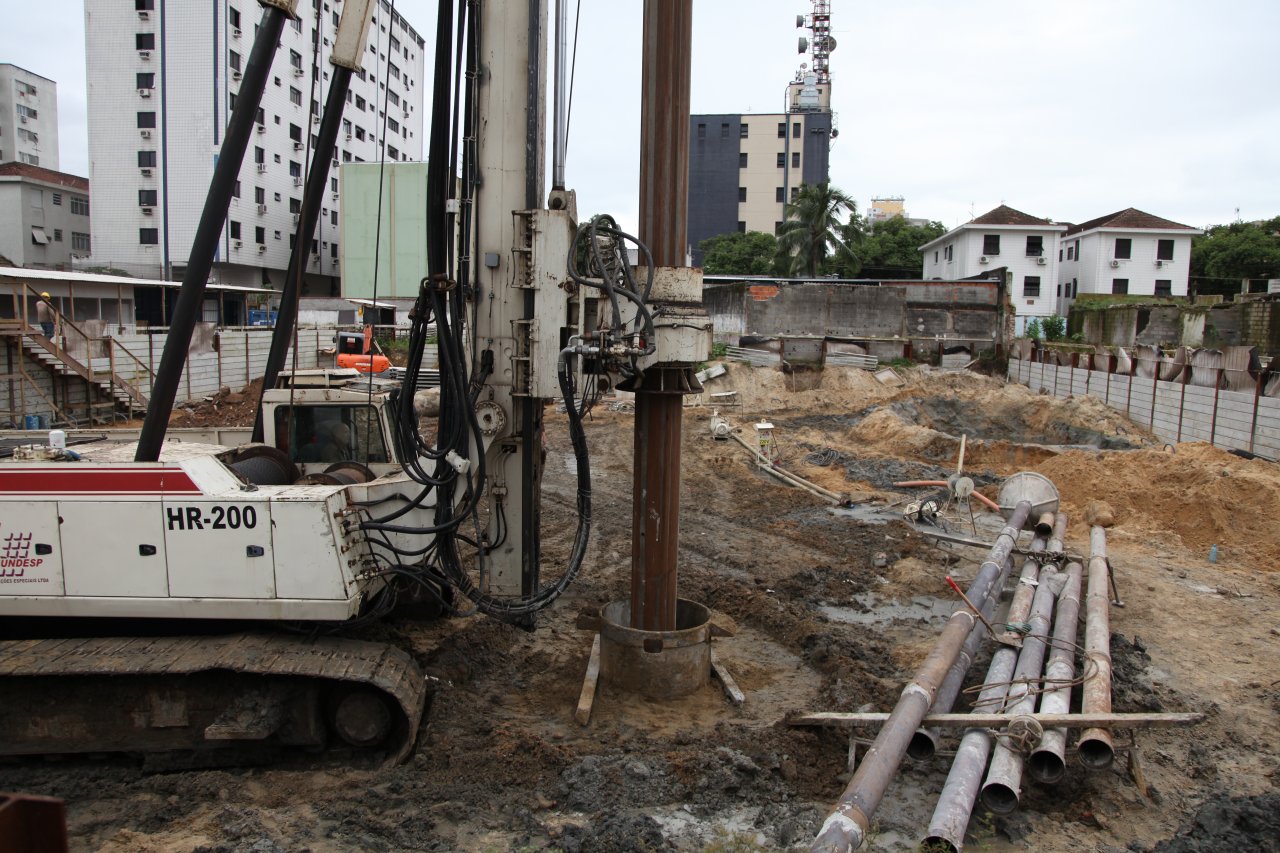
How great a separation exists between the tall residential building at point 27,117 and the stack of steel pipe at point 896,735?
79.5 meters

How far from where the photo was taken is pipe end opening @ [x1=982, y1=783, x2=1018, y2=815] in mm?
4906

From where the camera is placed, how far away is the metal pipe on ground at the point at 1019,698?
16.2 ft

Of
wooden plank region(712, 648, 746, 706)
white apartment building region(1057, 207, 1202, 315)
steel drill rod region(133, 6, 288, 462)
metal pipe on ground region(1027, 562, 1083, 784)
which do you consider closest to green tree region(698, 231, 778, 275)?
white apartment building region(1057, 207, 1202, 315)

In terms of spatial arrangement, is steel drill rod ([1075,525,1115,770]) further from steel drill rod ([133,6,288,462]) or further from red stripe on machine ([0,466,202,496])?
steel drill rod ([133,6,288,462])

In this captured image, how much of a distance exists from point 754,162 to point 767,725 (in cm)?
6158

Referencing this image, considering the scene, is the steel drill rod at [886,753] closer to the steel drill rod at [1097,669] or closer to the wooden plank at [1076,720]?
the wooden plank at [1076,720]

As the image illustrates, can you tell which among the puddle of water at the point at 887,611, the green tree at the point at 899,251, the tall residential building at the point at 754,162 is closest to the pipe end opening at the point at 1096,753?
the puddle of water at the point at 887,611

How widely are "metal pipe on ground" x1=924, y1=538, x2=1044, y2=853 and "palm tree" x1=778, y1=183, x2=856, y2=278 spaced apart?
38991 millimetres

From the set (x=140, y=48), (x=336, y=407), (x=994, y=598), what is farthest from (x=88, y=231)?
(x=994, y=598)

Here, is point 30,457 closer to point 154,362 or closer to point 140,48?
point 154,362

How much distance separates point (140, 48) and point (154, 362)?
2817 centimetres

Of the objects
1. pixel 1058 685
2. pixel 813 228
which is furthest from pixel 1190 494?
pixel 813 228

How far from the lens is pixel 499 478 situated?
20.8ft

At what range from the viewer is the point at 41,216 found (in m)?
48.8
